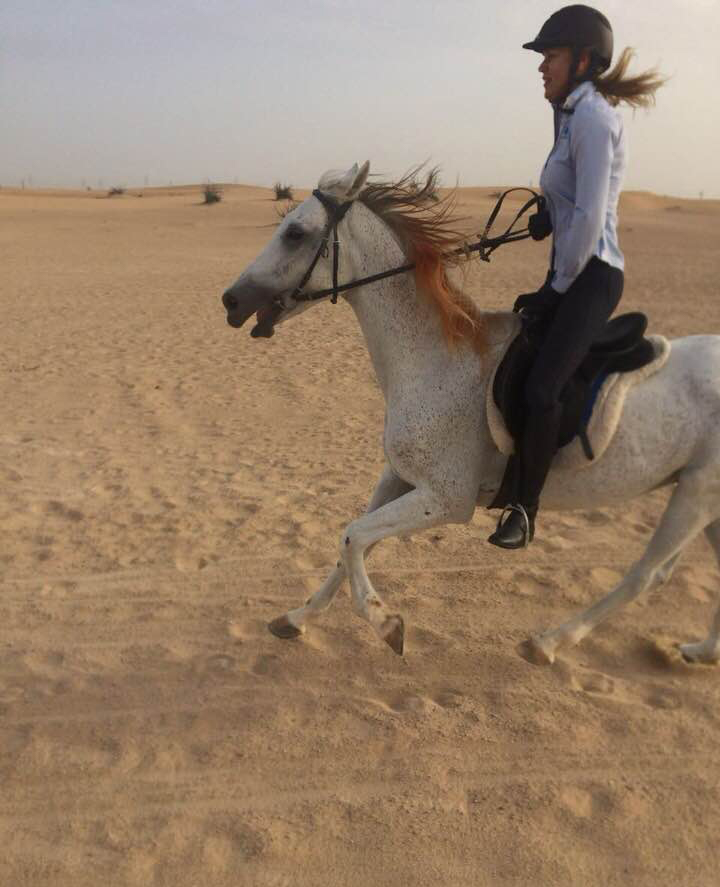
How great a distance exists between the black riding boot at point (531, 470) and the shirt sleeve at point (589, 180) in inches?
27.8

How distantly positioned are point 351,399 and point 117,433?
9.27 ft

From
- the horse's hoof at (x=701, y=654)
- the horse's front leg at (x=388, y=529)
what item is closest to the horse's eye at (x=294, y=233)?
the horse's front leg at (x=388, y=529)

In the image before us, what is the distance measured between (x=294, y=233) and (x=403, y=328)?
0.69 metres

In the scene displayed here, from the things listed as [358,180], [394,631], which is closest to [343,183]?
[358,180]

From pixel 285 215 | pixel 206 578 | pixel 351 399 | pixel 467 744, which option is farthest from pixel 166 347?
pixel 467 744

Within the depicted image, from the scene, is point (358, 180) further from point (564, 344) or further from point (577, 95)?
point (564, 344)

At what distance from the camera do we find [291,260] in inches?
158

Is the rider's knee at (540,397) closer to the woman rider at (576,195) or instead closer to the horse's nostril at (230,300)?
the woman rider at (576,195)

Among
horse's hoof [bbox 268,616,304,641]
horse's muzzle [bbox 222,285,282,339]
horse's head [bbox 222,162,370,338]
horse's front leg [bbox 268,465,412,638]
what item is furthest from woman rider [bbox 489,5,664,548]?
horse's hoof [bbox 268,616,304,641]

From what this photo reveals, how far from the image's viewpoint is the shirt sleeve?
12.1 ft

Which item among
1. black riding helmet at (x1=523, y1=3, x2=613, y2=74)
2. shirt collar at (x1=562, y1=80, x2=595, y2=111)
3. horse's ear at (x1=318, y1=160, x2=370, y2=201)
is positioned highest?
black riding helmet at (x1=523, y1=3, x2=613, y2=74)

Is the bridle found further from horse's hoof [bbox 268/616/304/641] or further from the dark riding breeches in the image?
horse's hoof [bbox 268/616/304/641]

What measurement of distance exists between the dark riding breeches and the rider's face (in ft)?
2.55

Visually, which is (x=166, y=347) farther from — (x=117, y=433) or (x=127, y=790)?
(x=127, y=790)
